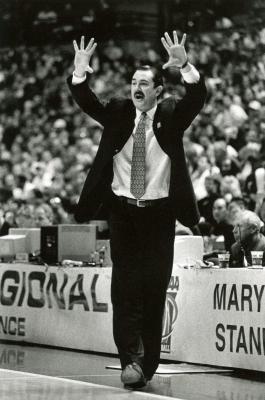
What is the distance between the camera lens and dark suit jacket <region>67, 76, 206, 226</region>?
6.96 m

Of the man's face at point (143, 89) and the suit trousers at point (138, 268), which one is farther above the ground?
the man's face at point (143, 89)

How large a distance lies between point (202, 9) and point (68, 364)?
16.4 metres

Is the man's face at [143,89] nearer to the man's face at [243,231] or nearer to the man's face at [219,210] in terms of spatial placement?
the man's face at [243,231]

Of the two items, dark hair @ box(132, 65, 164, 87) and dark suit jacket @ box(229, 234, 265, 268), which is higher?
dark hair @ box(132, 65, 164, 87)

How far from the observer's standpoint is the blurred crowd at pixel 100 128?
14812mm

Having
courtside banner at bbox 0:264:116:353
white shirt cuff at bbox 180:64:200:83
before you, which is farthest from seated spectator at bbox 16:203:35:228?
white shirt cuff at bbox 180:64:200:83

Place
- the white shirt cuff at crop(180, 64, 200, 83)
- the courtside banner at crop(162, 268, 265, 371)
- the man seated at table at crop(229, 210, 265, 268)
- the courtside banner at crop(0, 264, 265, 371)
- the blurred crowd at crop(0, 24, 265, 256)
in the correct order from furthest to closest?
1. the blurred crowd at crop(0, 24, 265, 256)
2. the man seated at table at crop(229, 210, 265, 268)
3. the courtside banner at crop(0, 264, 265, 371)
4. the courtside banner at crop(162, 268, 265, 371)
5. the white shirt cuff at crop(180, 64, 200, 83)

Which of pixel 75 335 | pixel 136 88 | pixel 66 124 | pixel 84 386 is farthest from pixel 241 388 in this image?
pixel 66 124

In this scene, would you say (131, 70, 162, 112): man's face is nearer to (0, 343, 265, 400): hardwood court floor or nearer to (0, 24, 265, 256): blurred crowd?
(0, 343, 265, 400): hardwood court floor

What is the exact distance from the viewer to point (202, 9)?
78.2 ft

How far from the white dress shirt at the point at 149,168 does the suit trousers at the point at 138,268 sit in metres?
0.08

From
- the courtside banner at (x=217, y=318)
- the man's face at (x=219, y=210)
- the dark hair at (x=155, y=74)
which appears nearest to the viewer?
the dark hair at (x=155, y=74)

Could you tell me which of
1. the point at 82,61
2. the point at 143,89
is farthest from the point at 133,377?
the point at 82,61

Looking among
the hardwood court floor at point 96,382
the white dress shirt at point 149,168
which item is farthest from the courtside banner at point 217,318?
the white dress shirt at point 149,168
